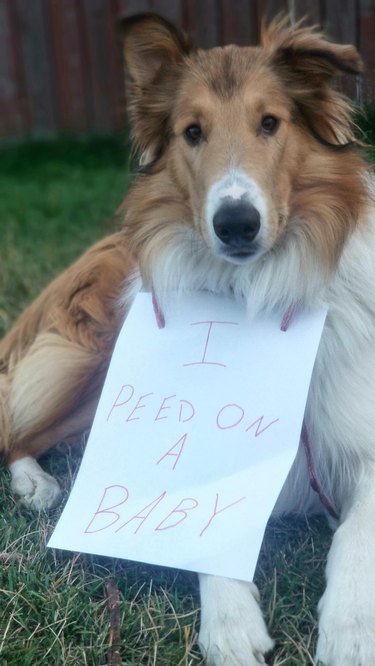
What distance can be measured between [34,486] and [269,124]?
151 cm

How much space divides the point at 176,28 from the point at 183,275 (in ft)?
2.64

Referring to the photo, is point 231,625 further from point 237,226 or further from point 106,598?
point 237,226

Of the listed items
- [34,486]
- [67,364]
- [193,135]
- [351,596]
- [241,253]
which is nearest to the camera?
[351,596]

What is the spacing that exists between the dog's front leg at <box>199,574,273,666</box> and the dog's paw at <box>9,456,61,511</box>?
2.94 ft

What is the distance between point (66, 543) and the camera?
112 inches

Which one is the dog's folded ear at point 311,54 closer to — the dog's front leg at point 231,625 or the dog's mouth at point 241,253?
the dog's mouth at point 241,253

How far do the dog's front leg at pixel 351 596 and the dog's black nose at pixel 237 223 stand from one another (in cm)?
84

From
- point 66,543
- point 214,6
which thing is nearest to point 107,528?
point 66,543

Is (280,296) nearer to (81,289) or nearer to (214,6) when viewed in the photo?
(81,289)

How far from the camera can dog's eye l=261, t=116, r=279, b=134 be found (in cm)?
293

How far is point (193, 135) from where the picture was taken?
120 inches

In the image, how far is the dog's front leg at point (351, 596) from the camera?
7.63 feet

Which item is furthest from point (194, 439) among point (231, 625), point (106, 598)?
point (231, 625)

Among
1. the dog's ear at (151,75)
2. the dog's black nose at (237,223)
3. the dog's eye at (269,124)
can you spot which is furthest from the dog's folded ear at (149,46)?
the dog's black nose at (237,223)
